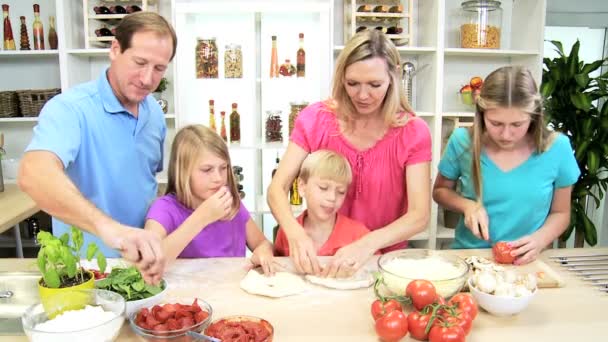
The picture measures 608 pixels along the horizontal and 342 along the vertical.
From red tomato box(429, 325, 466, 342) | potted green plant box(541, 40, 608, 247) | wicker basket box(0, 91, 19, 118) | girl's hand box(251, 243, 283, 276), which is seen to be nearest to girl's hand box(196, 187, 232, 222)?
girl's hand box(251, 243, 283, 276)

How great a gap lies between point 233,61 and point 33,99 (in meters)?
1.33

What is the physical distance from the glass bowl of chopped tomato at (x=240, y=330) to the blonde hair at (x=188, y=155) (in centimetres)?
72

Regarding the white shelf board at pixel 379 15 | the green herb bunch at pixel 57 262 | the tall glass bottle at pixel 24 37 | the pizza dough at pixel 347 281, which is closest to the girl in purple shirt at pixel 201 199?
the pizza dough at pixel 347 281

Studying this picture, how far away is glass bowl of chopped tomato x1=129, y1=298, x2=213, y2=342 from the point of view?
3.42ft

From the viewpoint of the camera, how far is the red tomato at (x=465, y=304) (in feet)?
Result: 3.63

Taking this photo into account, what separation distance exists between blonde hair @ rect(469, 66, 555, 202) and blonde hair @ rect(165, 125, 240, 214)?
0.88m

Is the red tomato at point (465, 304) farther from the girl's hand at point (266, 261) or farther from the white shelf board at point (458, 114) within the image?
the white shelf board at point (458, 114)

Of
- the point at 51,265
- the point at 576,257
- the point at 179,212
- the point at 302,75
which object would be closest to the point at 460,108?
the point at 302,75

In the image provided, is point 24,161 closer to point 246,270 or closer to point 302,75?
point 246,270

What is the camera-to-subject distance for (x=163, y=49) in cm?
160

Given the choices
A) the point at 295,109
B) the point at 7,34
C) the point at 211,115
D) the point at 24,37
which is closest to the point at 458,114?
the point at 295,109

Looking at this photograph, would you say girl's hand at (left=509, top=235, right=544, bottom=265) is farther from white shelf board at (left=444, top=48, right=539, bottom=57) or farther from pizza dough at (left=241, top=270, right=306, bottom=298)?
white shelf board at (left=444, top=48, right=539, bottom=57)

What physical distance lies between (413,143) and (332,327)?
760mm

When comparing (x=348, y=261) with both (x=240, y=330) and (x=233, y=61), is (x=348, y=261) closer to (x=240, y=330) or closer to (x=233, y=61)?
(x=240, y=330)
